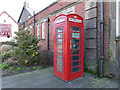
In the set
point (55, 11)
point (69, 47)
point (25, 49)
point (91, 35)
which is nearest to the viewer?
point (69, 47)

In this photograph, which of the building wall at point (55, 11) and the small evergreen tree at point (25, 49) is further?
the small evergreen tree at point (25, 49)

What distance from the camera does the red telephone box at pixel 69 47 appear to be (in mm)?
3525

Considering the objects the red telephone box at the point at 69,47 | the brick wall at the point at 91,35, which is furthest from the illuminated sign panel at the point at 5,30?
the brick wall at the point at 91,35

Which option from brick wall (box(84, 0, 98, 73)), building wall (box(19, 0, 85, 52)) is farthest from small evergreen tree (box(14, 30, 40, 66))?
brick wall (box(84, 0, 98, 73))

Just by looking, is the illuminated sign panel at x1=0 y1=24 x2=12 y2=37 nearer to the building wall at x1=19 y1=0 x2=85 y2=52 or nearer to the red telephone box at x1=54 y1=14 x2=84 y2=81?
the red telephone box at x1=54 y1=14 x2=84 y2=81

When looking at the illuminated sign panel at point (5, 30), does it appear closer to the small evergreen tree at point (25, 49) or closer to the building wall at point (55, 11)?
the small evergreen tree at point (25, 49)

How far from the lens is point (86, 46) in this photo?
4.66 metres

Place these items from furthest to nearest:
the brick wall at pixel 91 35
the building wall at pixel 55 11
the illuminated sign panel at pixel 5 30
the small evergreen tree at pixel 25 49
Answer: the small evergreen tree at pixel 25 49, the building wall at pixel 55 11, the brick wall at pixel 91 35, the illuminated sign panel at pixel 5 30

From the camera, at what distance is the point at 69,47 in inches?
139

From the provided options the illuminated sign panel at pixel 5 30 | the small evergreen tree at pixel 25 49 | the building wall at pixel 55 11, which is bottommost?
the small evergreen tree at pixel 25 49

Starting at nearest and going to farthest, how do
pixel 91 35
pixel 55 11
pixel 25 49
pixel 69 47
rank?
pixel 69 47 < pixel 91 35 < pixel 25 49 < pixel 55 11

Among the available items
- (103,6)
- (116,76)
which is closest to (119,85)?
(116,76)

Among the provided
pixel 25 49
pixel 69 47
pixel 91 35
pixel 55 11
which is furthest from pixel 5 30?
pixel 55 11

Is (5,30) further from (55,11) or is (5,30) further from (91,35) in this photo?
(55,11)
